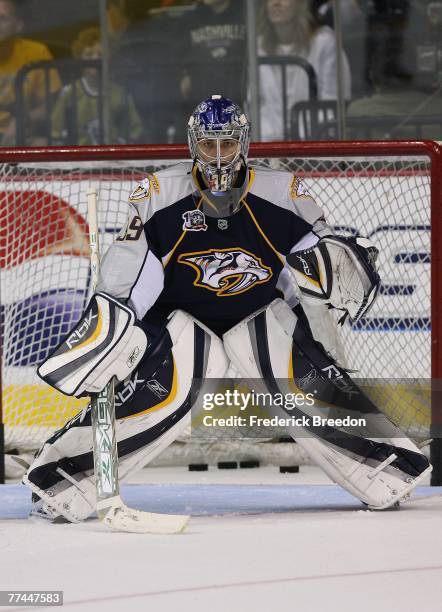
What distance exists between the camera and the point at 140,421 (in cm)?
329

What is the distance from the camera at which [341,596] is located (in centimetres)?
241

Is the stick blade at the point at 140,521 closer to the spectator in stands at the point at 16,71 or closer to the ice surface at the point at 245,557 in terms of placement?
the ice surface at the point at 245,557

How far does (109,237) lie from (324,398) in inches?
59.2

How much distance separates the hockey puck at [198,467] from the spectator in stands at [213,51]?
5.08 ft

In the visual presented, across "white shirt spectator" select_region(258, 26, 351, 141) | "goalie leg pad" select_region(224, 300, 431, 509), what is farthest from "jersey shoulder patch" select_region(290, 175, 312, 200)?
"white shirt spectator" select_region(258, 26, 351, 141)

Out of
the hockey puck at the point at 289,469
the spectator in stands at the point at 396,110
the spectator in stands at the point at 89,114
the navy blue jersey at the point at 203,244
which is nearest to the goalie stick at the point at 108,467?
the navy blue jersey at the point at 203,244

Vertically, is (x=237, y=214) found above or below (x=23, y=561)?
above

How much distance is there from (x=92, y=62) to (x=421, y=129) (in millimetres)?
1385

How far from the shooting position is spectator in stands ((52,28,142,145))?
205 inches

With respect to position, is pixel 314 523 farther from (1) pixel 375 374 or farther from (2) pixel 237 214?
(1) pixel 375 374

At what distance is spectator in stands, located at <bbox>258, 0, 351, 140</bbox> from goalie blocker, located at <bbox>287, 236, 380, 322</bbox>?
Result: 6.78 ft

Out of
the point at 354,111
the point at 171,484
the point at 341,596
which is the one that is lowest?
the point at 171,484

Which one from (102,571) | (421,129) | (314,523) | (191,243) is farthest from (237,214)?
(421,129)

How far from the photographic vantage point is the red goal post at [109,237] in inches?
176
